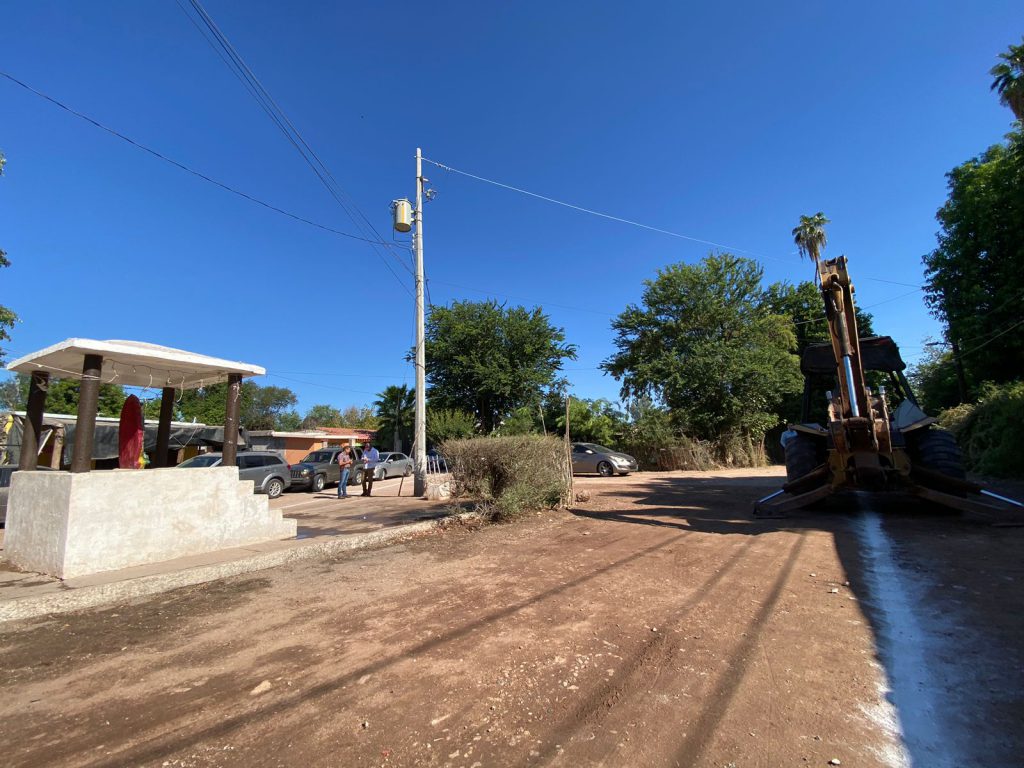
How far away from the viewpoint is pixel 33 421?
6840 millimetres

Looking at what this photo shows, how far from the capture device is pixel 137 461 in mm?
→ 6824

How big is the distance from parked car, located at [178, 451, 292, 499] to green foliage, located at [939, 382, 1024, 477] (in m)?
21.3

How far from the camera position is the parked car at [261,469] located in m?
15.6

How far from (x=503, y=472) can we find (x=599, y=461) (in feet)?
41.9

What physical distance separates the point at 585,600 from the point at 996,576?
13.2 ft

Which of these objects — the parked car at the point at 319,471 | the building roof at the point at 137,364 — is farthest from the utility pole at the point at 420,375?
the building roof at the point at 137,364

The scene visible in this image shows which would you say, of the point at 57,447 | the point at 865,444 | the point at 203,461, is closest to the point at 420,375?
the point at 203,461

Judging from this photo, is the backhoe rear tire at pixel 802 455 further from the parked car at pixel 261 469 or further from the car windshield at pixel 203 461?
the car windshield at pixel 203 461

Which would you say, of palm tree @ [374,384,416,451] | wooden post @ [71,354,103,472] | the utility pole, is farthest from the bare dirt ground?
palm tree @ [374,384,416,451]

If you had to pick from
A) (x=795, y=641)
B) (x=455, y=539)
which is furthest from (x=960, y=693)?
(x=455, y=539)

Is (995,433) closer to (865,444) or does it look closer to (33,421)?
(865,444)

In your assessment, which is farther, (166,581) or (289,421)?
(289,421)

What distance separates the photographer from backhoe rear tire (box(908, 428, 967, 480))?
788cm

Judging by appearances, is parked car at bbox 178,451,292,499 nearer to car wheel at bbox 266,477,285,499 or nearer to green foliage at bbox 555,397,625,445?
car wheel at bbox 266,477,285,499
